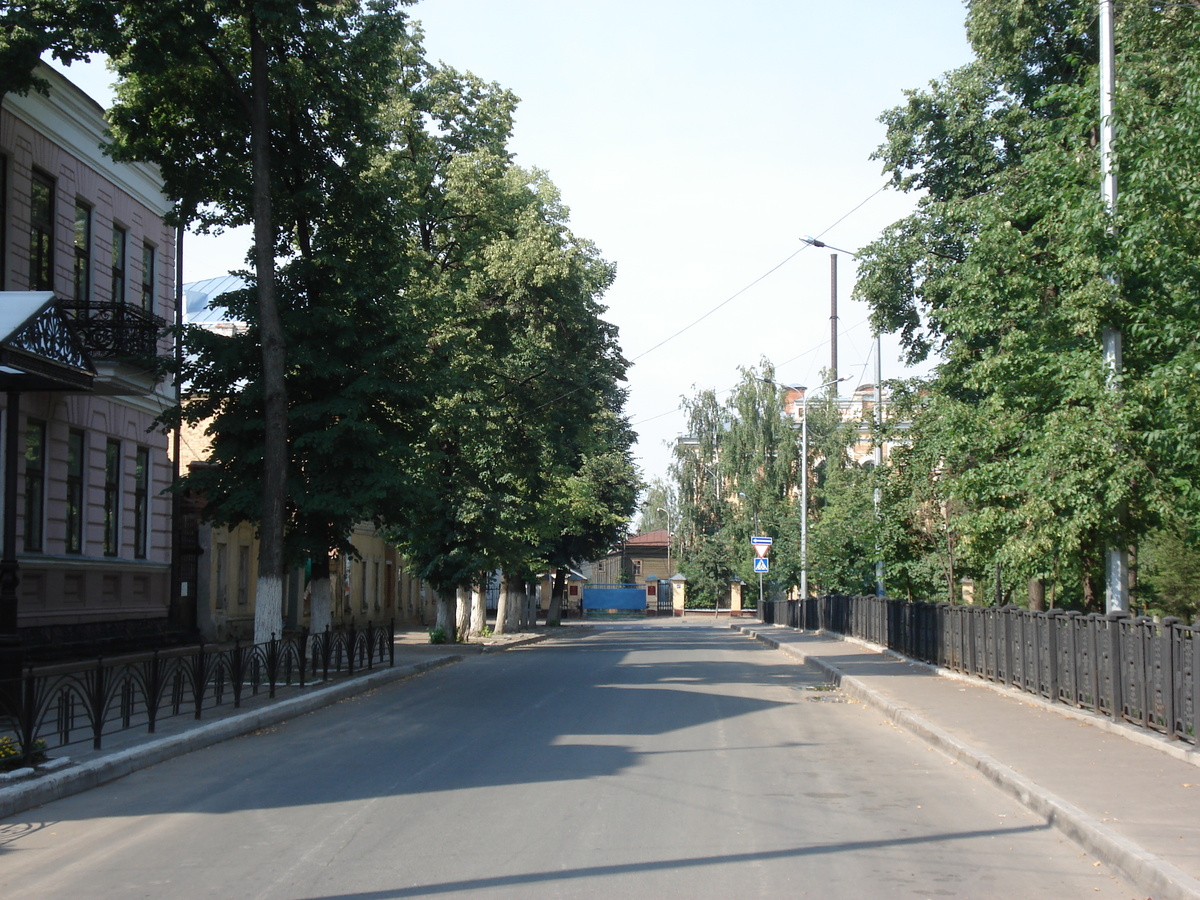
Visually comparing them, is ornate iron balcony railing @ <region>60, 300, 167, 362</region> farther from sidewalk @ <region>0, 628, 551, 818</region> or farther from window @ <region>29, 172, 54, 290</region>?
sidewalk @ <region>0, 628, 551, 818</region>

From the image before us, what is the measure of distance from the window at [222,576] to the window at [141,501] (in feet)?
21.1

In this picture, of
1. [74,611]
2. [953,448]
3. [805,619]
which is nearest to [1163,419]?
[953,448]

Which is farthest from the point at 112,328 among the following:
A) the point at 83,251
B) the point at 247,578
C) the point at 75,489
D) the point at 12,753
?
the point at 247,578

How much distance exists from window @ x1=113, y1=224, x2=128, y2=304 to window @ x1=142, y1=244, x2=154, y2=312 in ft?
3.18

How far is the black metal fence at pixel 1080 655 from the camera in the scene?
11062mm

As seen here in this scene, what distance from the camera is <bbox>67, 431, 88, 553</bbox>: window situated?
2241 centimetres

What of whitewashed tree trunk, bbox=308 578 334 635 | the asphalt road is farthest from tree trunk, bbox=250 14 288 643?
the asphalt road

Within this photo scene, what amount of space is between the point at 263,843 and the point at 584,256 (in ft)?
108

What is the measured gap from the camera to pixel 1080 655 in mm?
13938

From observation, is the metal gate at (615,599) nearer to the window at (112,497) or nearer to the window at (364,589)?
the window at (364,589)

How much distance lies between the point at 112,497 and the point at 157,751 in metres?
14.8

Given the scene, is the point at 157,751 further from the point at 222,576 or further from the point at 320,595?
the point at 222,576

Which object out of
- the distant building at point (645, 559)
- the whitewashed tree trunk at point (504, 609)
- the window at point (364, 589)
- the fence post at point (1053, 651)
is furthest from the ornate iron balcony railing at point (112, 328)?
the distant building at point (645, 559)

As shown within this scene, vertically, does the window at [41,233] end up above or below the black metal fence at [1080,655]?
above
